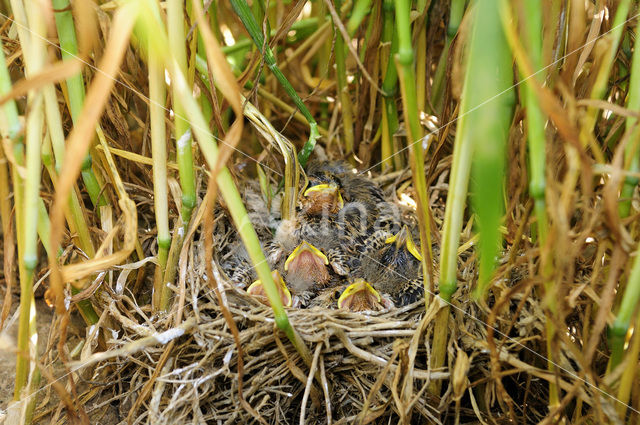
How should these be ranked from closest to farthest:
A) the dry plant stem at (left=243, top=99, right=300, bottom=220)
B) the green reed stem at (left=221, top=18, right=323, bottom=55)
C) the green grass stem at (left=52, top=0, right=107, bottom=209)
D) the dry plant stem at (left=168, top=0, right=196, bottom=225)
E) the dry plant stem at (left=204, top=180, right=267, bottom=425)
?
1. the dry plant stem at (left=204, top=180, right=267, bottom=425)
2. the dry plant stem at (left=168, top=0, right=196, bottom=225)
3. the green grass stem at (left=52, top=0, right=107, bottom=209)
4. the dry plant stem at (left=243, top=99, right=300, bottom=220)
5. the green reed stem at (left=221, top=18, right=323, bottom=55)

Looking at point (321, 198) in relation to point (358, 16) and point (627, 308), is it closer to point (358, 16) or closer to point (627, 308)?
point (358, 16)

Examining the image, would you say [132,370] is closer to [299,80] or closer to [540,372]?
[540,372]

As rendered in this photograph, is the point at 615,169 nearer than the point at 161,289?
Yes

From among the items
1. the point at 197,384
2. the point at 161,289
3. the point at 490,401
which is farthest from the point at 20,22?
the point at 490,401

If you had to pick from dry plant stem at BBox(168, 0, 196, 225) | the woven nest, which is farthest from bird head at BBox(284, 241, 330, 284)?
dry plant stem at BBox(168, 0, 196, 225)

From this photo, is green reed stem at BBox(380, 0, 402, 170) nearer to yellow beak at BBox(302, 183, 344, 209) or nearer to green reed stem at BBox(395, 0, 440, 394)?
yellow beak at BBox(302, 183, 344, 209)

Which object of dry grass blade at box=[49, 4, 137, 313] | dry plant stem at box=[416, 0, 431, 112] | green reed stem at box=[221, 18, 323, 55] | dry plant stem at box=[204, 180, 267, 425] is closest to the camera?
dry grass blade at box=[49, 4, 137, 313]
